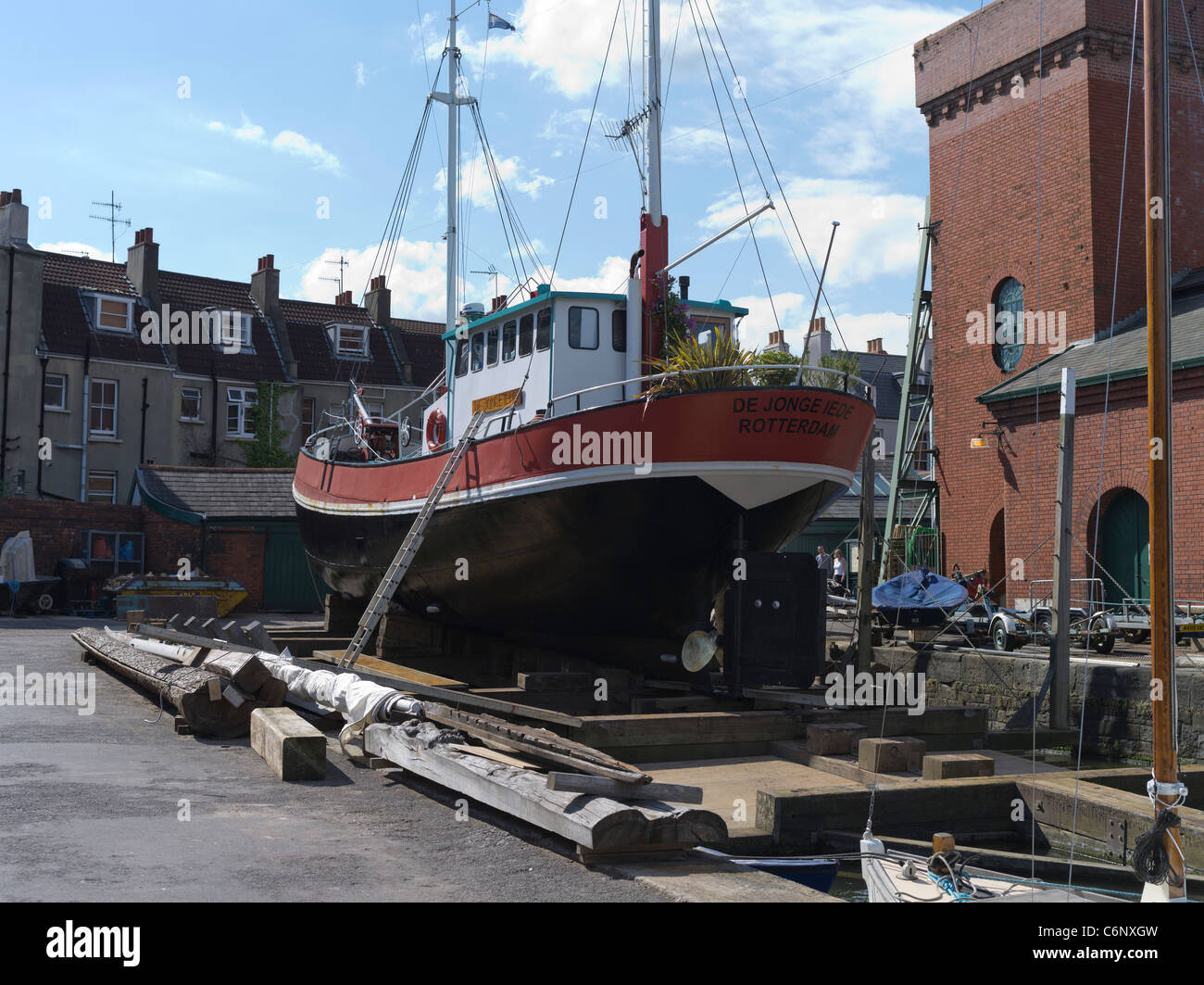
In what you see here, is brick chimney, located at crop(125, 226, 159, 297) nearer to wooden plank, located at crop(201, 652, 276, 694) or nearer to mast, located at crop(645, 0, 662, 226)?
mast, located at crop(645, 0, 662, 226)

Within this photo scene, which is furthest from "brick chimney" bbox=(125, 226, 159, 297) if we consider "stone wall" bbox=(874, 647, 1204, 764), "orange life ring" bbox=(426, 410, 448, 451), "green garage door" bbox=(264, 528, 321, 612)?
"stone wall" bbox=(874, 647, 1204, 764)

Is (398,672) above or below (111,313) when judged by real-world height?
below

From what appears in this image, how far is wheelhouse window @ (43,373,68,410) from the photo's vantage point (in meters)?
35.7

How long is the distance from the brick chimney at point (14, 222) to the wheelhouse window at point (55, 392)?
4431 mm

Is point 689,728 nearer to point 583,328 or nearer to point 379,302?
point 583,328

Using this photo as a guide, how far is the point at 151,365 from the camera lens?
124ft

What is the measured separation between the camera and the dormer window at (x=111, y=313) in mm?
37781

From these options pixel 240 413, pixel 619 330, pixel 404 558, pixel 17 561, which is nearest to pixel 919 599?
pixel 619 330

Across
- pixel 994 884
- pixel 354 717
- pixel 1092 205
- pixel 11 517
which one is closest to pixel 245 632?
pixel 354 717

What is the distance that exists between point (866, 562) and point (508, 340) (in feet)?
19.3

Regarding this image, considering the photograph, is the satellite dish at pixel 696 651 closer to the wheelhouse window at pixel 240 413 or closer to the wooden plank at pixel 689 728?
the wooden plank at pixel 689 728

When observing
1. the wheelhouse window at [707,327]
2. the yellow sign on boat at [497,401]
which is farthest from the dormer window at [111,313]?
the wheelhouse window at [707,327]

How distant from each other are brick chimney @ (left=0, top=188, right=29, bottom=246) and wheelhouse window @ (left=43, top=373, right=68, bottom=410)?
443cm
